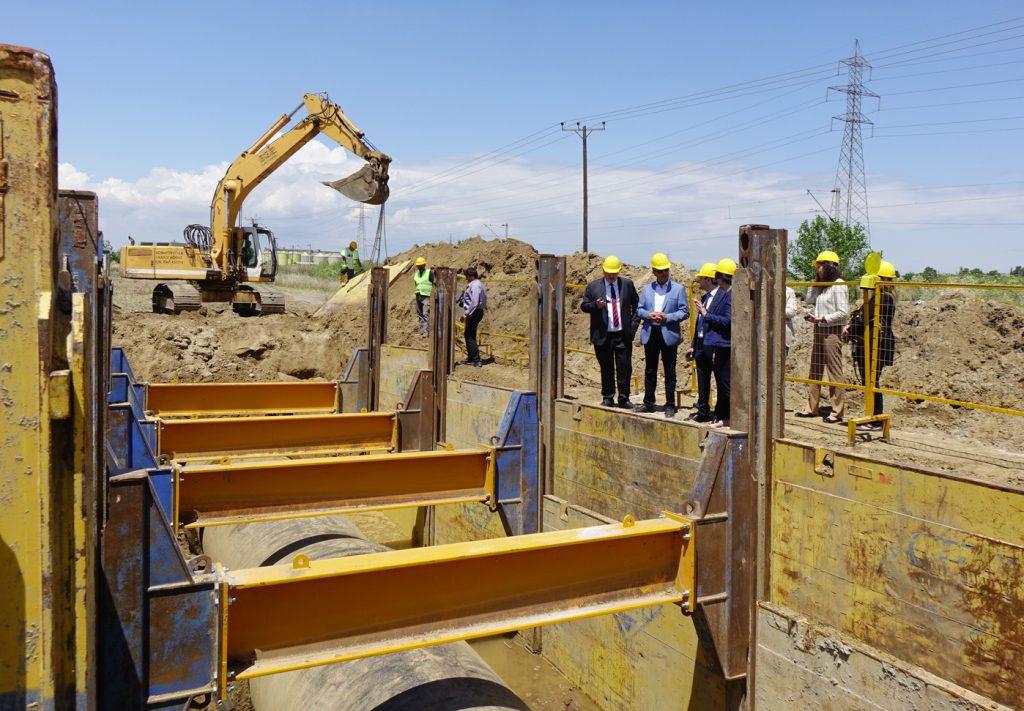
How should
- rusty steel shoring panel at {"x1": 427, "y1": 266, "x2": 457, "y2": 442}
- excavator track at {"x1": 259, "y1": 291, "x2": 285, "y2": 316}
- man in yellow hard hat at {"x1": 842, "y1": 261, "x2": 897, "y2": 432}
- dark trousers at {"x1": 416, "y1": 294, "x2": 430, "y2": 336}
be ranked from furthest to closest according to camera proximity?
excavator track at {"x1": 259, "y1": 291, "x2": 285, "y2": 316} < dark trousers at {"x1": 416, "y1": 294, "x2": 430, "y2": 336} < rusty steel shoring panel at {"x1": 427, "y1": 266, "x2": 457, "y2": 442} < man in yellow hard hat at {"x1": 842, "y1": 261, "x2": 897, "y2": 432}

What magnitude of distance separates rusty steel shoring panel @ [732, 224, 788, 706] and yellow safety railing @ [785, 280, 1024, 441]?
3.84 ft

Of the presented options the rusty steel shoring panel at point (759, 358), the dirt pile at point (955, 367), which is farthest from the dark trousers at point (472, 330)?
the rusty steel shoring panel at point (759, 358)

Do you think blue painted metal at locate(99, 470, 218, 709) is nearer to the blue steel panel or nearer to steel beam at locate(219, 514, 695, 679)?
steel beam at locate(219, 514, 695, 679)

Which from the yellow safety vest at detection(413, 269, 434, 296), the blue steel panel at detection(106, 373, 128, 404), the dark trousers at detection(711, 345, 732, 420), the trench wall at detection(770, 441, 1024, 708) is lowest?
the trench wall at detection(770, 441, 1024, 708)

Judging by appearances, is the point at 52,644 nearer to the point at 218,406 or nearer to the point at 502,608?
the point at 502,608

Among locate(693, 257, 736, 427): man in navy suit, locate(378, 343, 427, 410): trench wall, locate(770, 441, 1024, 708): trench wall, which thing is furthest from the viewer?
locate(378, 343, 427, 410): trench wall

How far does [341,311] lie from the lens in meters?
20.1

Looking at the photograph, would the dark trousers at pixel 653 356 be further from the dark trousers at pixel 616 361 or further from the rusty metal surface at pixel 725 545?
the rusty metal surface at pixel 725 545

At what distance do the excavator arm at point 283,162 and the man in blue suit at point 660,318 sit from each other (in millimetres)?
8633

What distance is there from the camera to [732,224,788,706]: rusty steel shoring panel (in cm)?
493

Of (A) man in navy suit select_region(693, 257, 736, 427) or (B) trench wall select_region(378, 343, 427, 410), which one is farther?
(B) trench wall select_region(378, 343, 427, 410)

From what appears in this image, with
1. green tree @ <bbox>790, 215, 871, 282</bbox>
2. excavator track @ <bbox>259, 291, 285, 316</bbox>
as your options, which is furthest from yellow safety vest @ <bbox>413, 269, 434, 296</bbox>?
green tree @ <bbox>790, 215, 871, 282</bbox>

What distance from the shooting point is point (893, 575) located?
4422 millimetres

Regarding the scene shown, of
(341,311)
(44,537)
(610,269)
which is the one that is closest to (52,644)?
(44,537)
